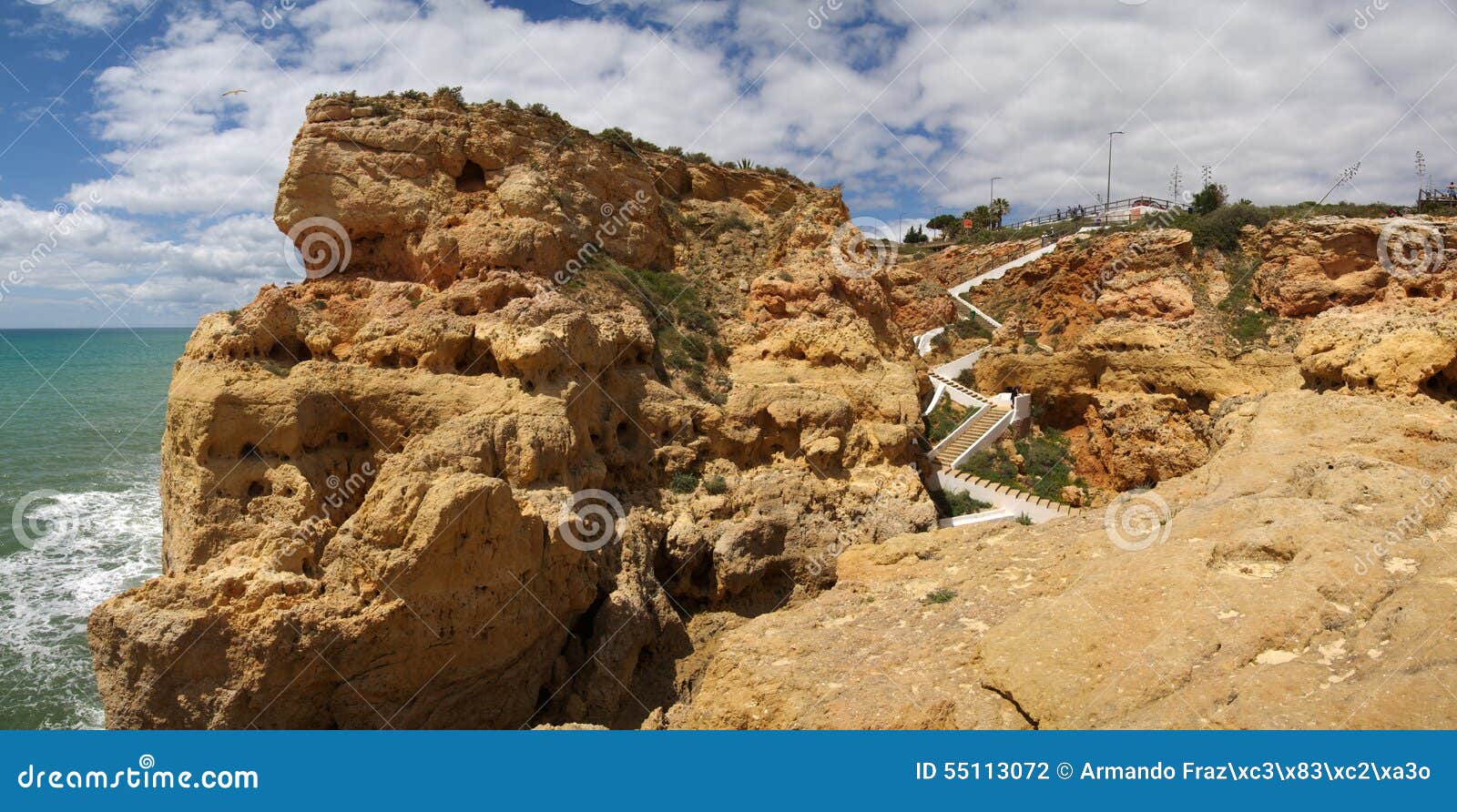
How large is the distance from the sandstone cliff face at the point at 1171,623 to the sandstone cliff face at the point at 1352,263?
47.2ft

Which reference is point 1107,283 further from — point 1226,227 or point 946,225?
point 946,225

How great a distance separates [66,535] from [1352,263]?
3802 cm

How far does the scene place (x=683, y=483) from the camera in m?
13.4

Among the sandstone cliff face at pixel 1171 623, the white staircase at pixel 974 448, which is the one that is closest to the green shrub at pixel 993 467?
the white staircase at pixel 974 448

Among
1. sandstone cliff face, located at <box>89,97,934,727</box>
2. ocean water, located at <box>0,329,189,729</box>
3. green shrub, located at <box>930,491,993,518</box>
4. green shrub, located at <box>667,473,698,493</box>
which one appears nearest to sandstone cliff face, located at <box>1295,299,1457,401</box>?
green shrub, located at <box>930,491,993,518</box>

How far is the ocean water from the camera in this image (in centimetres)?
1349

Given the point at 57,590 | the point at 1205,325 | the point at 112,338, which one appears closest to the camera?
the point at 57,590

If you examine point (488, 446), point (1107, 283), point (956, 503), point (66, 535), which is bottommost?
point (956, 503)

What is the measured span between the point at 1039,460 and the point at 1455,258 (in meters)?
12.6

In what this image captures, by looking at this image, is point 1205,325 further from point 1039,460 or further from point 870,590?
point 870,590

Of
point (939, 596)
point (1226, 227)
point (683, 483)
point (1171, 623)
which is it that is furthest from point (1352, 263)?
point (1171, 623)

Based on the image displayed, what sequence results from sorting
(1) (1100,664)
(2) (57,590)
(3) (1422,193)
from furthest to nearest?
(3) (1422,193) → (2) (57,590) → (1) (1100,664)

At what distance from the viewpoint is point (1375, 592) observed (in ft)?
20.8

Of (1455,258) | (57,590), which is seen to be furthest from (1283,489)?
(57,590)
